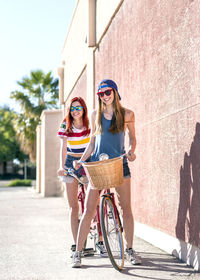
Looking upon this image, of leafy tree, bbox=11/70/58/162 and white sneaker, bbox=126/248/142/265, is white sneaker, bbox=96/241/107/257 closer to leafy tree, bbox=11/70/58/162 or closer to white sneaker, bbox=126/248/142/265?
white sneaker, bbox=126/248/142/265

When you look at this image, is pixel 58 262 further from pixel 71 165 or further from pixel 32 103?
pixel 32 103

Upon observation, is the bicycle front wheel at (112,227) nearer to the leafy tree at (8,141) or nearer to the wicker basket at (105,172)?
the wicker basket at (105,172)

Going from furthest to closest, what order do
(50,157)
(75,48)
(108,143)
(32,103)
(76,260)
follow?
(32,103)
(50,157)
(75,48)
(76,260)
(108,143)

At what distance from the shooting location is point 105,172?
4348mm

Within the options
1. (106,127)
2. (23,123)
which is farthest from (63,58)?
(106,127)

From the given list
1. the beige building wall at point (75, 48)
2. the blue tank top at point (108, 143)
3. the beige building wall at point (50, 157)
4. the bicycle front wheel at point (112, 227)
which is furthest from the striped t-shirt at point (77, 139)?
Result: the beige building wall at point (50, 157)

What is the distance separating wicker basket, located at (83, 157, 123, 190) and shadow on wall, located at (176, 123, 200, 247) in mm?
906

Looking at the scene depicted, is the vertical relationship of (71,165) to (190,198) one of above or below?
above

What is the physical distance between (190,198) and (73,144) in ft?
5.27

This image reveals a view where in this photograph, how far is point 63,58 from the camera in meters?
20.3

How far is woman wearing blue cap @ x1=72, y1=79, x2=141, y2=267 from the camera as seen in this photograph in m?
4.84

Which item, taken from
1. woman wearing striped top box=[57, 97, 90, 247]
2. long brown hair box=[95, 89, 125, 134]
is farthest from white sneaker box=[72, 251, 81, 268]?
long brown hair box=[95, 89, 125, 134]

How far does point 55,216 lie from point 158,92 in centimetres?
552

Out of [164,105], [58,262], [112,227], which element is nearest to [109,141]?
[112,227]
